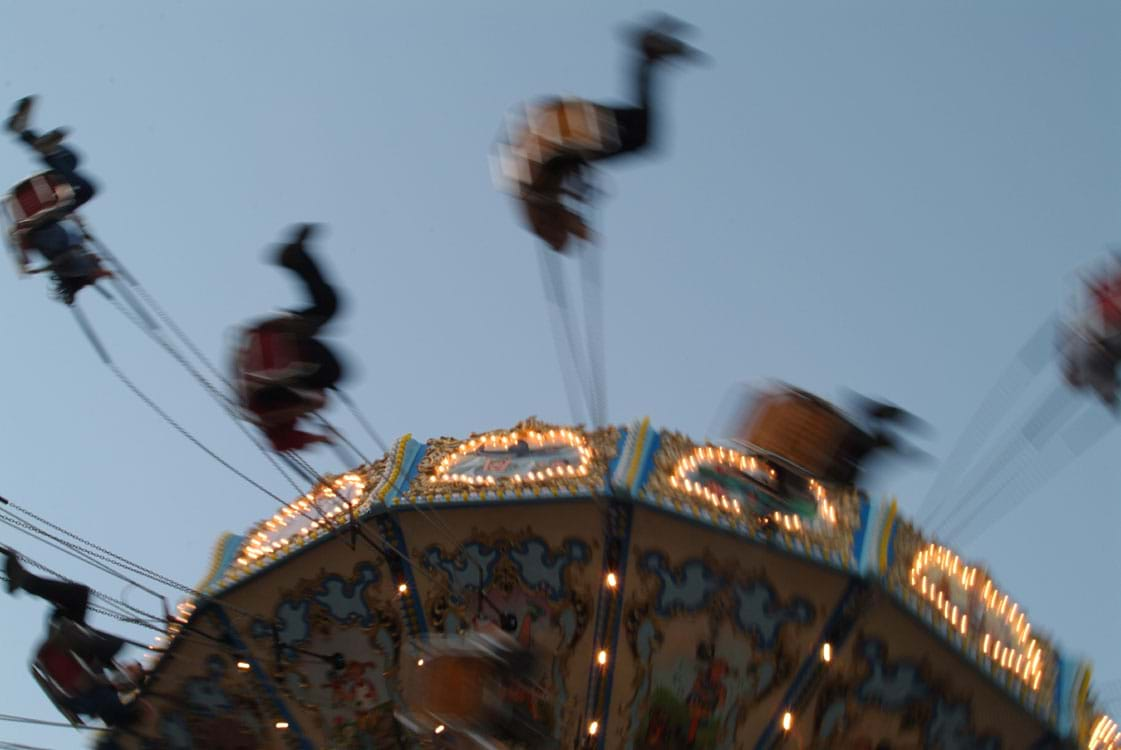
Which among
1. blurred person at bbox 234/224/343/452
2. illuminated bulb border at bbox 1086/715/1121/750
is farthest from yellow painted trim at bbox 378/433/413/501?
illuminated bulb border at bbox 1086/715/1121/750

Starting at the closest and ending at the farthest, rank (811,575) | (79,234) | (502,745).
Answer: (502,745) → (811,575) → (79,234)

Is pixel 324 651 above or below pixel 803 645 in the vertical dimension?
below

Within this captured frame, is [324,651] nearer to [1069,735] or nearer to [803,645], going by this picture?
[803,645]

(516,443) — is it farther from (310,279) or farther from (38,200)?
(38,200)

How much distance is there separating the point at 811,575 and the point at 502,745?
291 centimetres

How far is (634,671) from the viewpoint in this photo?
11.0 metres

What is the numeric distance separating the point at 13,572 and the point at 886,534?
7.51 m

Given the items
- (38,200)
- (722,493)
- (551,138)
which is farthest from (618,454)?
(38,200)

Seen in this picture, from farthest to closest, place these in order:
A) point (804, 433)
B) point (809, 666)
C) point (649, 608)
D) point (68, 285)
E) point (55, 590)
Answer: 1. point (55, 590)
2. point (68, 285)
3. point (804, 433)
4. point (649, 608)
5. point (809, 666)

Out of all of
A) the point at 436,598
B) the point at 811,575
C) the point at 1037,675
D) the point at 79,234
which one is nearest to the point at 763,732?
the point at 811,575

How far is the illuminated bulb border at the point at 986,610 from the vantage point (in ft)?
34.3

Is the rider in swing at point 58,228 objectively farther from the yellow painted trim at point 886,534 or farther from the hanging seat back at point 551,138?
the yellow painted trim at point 886,534

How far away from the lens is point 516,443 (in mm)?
11961

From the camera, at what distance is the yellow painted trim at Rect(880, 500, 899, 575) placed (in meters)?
10.3
